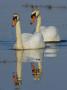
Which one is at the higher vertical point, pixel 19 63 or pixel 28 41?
pixel 28 41

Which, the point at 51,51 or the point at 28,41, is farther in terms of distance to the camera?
the point at 28,41

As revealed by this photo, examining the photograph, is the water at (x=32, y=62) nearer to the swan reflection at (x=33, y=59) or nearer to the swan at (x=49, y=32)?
the swan reflection at (x=33, y=59)

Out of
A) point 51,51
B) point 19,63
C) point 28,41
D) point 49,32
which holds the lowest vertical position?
point 19,63

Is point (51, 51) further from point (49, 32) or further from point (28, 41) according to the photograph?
point (49, 32)

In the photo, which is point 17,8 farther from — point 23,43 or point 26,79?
point 26,79

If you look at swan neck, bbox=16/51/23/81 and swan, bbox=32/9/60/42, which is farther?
swan, bbox=32/9/60/42

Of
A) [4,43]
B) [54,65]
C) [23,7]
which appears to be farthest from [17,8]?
[54,65]

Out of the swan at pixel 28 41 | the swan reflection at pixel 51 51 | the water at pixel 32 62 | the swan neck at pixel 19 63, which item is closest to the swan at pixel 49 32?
the water at pixel 32 62

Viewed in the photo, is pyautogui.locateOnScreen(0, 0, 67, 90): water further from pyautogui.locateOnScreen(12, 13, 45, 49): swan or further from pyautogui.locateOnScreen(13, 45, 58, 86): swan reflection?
pyautogui.locateOnScreen(12, 13, 45, 49): swan

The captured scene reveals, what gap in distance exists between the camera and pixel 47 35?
27031 millimetres

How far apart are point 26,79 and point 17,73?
0.75 meters

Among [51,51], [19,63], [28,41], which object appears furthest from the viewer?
[28,41]

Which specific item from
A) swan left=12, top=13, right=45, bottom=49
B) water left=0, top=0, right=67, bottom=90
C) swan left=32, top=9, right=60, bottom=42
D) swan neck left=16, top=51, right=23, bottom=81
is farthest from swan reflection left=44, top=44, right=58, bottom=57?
swan left=32, top=9, right=60, bottom=42

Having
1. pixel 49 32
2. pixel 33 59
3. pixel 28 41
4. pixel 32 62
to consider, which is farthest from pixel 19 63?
pixel 49 32
